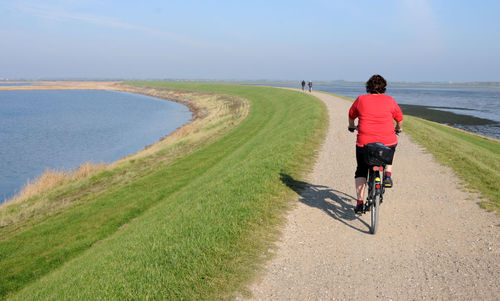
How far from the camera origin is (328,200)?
7332 millimetres

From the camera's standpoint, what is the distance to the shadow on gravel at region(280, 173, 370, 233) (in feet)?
21.1

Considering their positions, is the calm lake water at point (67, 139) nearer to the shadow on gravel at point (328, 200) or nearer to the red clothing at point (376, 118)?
the shadow on gravel at point (328, 200)

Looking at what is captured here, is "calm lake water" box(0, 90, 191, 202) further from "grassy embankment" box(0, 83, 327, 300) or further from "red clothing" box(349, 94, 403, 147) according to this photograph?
"red clothing" box(349, 94, 403, 147)

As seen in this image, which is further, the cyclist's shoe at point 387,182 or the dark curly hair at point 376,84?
the cyclist's shoe at point 387,182

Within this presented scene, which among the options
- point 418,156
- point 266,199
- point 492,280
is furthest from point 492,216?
point 418,156

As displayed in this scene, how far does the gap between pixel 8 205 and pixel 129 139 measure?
18359 millimetres

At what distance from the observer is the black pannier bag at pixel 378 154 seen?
5391mm

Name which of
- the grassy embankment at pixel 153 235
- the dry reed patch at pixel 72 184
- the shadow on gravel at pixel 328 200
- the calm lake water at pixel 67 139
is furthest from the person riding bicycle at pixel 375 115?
the calm lake water at pixel 67 139

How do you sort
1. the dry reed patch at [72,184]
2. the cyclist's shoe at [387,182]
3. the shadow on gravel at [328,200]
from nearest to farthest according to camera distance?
the cyclist's shoe at [387,182] < the shadow on gravel at [328,200] < the dry reed patch at [72,184]

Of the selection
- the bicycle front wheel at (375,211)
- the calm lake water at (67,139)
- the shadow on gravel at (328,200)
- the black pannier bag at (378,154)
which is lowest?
the calm lake water at (67,139)

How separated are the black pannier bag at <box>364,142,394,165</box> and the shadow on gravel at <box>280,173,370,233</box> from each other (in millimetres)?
1236

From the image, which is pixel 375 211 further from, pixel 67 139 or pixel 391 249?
pixel 67 139

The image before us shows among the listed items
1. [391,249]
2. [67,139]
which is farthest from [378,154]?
[67,139]

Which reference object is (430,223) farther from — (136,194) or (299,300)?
(136,194)
